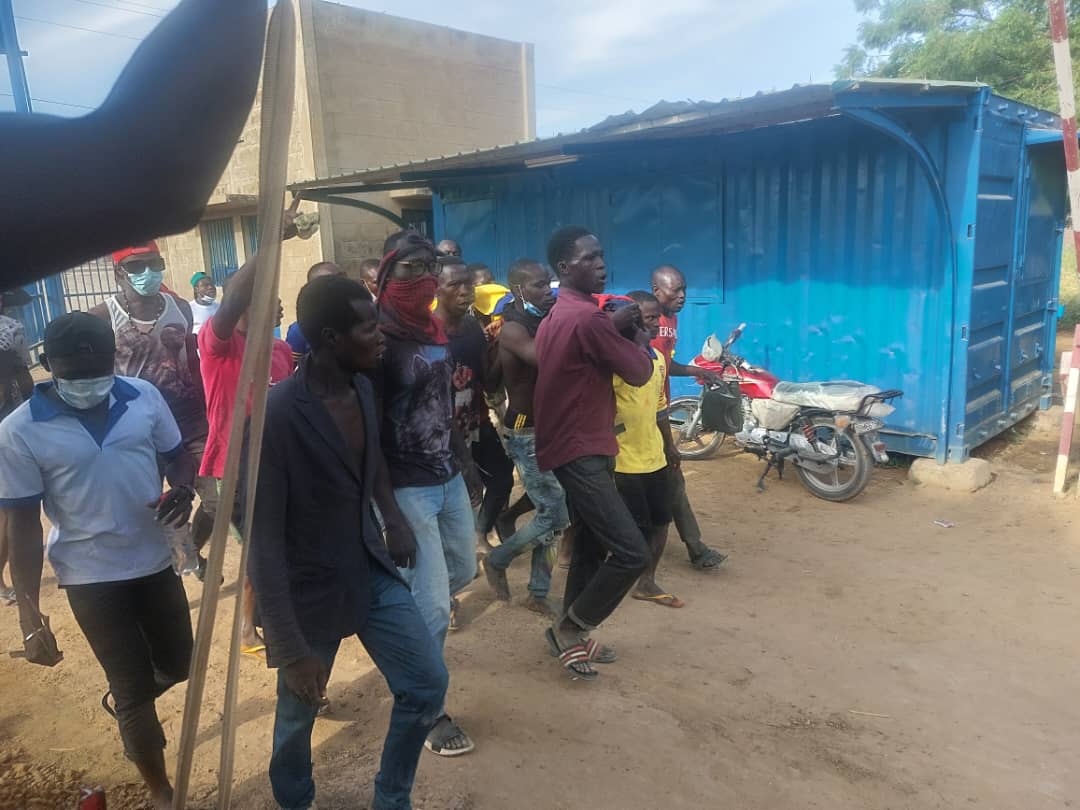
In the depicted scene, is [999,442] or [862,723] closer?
[862,723]

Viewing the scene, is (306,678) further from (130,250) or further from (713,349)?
(713,349)

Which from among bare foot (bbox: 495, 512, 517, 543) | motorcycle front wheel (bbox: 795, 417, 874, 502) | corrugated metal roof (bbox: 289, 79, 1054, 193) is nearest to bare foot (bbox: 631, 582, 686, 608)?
bare foot (bbox: 495, 512, 517, 543)

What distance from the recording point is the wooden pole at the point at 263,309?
916mm

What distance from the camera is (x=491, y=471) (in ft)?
15.6

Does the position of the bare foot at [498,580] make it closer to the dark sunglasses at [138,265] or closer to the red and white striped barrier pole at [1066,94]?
the dark sunglasses at [138,265]

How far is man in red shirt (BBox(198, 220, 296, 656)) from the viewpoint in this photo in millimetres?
3135

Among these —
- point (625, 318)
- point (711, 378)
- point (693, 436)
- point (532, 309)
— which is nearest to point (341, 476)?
point (625, 318)

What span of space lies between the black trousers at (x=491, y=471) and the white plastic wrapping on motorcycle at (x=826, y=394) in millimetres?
2604

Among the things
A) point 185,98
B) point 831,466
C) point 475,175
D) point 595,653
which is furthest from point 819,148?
point 185,98

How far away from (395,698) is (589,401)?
141cm

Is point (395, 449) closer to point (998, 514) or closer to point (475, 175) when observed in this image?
point (998, 514)

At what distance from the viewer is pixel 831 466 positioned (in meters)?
5.97

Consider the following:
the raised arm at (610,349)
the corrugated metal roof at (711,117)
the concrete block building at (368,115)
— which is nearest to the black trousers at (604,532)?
the raised arm at (610,349)

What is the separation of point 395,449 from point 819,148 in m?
5.19
